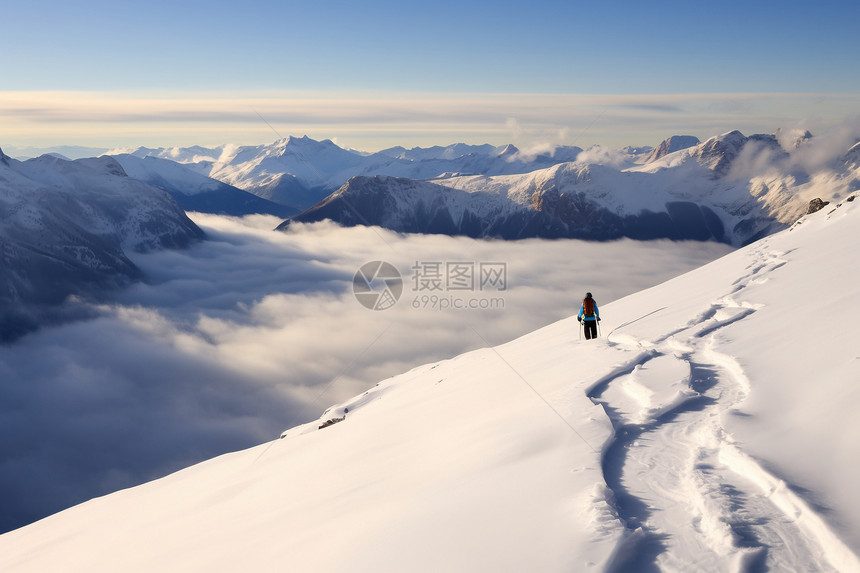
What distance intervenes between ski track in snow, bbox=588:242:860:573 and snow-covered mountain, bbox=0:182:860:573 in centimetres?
3

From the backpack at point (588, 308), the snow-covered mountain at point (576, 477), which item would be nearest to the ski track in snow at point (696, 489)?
the snow-covered mountain at point (576, 477)

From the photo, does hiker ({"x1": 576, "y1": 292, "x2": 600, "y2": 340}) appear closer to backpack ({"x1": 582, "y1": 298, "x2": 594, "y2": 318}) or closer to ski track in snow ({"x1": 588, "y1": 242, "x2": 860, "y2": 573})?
backpack ({"x1": 582, "y1": 298, "x2": 594, "y2": 318})

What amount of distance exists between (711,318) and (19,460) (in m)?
252

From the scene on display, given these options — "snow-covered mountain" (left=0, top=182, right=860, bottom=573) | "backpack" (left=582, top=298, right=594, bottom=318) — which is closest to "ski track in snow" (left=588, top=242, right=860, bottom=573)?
"snow-covered mountain" (left=0, top=182, right=860, bottom=573)

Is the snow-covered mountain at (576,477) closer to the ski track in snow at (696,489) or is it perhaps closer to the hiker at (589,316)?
the ski track in snow at (696,489)

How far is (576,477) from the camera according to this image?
8.66 meters

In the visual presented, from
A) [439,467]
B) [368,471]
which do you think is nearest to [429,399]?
[368,471]

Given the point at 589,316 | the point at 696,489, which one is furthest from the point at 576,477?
the point at 589,316

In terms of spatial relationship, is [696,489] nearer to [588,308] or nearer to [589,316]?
[588,308]

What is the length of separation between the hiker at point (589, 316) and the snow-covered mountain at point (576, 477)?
3.96 feet

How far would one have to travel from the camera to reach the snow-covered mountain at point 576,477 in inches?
274

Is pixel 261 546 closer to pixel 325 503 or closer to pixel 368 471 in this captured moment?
pixel 325 503

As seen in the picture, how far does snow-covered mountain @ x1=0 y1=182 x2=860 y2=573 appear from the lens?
696cm

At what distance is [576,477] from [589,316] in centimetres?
1379
